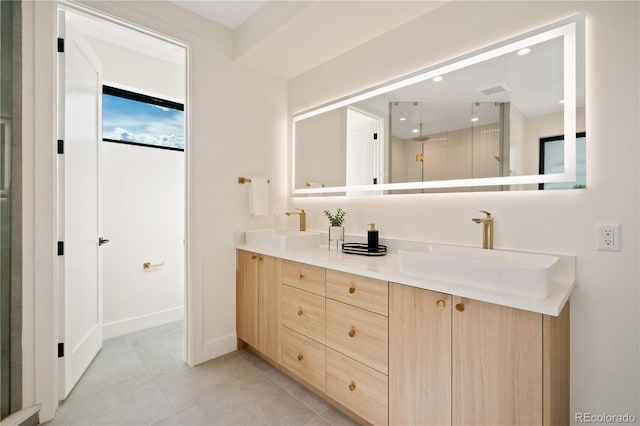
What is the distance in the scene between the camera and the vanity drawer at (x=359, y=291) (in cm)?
148

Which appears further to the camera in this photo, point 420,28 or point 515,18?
point 420,28

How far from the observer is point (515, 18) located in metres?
1.53

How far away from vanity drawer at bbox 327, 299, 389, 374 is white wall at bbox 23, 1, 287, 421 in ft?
3.81

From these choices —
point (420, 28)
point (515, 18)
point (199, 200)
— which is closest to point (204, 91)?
point (199, 200)

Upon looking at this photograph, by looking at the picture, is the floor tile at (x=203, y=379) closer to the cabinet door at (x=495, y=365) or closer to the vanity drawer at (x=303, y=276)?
the vanity drawer at (x=303, y=276)

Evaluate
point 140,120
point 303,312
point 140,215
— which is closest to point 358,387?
point 303,312

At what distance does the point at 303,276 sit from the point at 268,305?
1.60 ft

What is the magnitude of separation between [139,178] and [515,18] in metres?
3.25

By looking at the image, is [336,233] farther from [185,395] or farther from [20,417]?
[20,417]

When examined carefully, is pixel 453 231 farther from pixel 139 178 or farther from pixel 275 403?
pixel 139 178

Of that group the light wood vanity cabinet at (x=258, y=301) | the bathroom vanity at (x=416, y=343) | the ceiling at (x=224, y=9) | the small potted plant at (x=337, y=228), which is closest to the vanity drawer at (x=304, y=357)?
the bathroom vanity at (x=416, y=343)

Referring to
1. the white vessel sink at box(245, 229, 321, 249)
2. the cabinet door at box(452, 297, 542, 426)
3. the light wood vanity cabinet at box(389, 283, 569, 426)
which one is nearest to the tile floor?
the light wood vanity cabinet at box(389, 283, 569, 426)

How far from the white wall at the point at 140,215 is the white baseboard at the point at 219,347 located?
1.06 metres

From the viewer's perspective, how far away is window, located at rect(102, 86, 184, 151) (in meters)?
2.85
